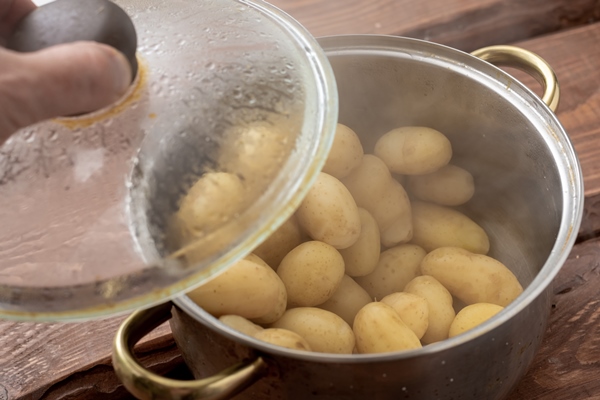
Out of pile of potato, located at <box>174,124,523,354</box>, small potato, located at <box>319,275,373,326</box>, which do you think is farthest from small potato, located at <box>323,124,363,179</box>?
small potato, located at <box>319,275,373,326</box>

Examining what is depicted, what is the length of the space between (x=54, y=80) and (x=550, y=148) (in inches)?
15.8

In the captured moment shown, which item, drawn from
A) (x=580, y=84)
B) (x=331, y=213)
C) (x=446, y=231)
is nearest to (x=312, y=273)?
(x=331, y=213)

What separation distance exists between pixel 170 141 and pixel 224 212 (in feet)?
0.19

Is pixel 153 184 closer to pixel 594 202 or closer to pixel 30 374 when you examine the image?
pixel 30 374

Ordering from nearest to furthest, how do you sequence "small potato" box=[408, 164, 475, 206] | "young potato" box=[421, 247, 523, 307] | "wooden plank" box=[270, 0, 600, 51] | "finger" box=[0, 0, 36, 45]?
"finger" box=[0, 0, 36, 45] → "young potato" box=[421, 247, 523, 307] → "small potato" box=[408, 164, 475, 206] → "wooden plank" box=[270, 0, 600, 51]

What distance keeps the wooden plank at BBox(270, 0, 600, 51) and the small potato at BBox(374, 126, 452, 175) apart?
0.28 metres

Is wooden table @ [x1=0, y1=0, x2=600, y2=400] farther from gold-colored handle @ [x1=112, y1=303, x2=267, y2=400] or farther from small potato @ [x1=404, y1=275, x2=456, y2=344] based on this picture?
gold-colored handle @ [x1=112, y1=303, x2=267, y2=400]

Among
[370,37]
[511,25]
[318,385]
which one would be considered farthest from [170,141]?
[511,25]

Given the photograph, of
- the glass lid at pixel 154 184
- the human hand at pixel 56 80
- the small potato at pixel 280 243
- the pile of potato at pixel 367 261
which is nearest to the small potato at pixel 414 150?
the pile of potato at pixel 367 261

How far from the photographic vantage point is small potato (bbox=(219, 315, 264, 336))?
0.52 meters

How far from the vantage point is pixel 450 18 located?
36.8 inches

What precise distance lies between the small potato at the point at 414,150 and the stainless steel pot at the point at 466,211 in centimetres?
4

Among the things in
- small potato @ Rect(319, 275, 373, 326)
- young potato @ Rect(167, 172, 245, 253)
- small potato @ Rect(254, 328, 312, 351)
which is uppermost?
young potato @ Rect(167, 172, 245, 253)

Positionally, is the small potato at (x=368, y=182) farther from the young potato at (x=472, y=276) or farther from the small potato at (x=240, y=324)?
the small potato at (x=240, y=324)
